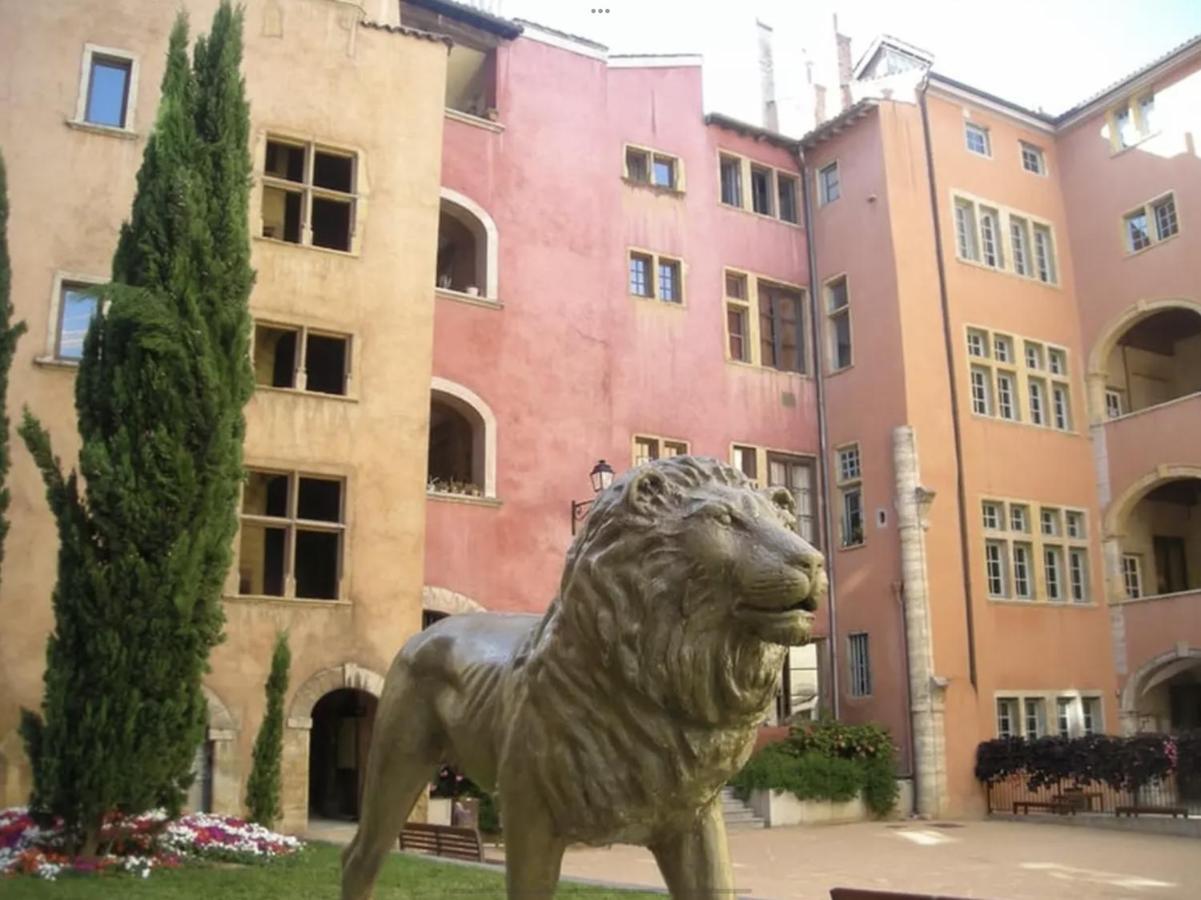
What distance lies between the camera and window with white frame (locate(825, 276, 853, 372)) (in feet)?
76.2

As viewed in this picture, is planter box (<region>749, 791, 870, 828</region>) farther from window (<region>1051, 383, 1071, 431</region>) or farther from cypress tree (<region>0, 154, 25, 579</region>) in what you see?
cypress tree (<region>0, 154, 25, 579</region>)

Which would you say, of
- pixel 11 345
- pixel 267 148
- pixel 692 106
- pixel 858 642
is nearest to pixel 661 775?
pixel 11 345

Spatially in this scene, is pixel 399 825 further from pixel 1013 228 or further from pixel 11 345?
pixel 1013 228

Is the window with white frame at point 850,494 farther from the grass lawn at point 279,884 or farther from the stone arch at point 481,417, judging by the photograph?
the grass lawn at point 279,884

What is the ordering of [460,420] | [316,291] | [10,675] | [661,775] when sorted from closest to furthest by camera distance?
→ [661,775] → [10,675] → [316,291] → [460,420]

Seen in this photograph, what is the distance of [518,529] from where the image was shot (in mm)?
18719

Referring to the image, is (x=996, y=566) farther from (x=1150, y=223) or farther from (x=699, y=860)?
(x=699, y=860)

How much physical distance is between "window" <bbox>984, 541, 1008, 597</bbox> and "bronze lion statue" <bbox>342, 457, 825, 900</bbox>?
1945 cm

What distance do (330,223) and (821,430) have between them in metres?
10.4

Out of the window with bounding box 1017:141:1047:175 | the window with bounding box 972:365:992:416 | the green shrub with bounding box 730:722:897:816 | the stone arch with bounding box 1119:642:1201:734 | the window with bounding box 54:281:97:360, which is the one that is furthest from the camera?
the window with bounding box 1017:141:1047:175

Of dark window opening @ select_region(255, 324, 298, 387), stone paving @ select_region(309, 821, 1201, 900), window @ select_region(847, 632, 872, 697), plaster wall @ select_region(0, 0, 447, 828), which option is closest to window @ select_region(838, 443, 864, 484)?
window @ select_region(847, 632, 872, 697)

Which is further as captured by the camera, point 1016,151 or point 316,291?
point 1016,151

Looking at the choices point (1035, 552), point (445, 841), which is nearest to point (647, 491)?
point (445, 841)

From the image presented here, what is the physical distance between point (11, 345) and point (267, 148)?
21.6ft
